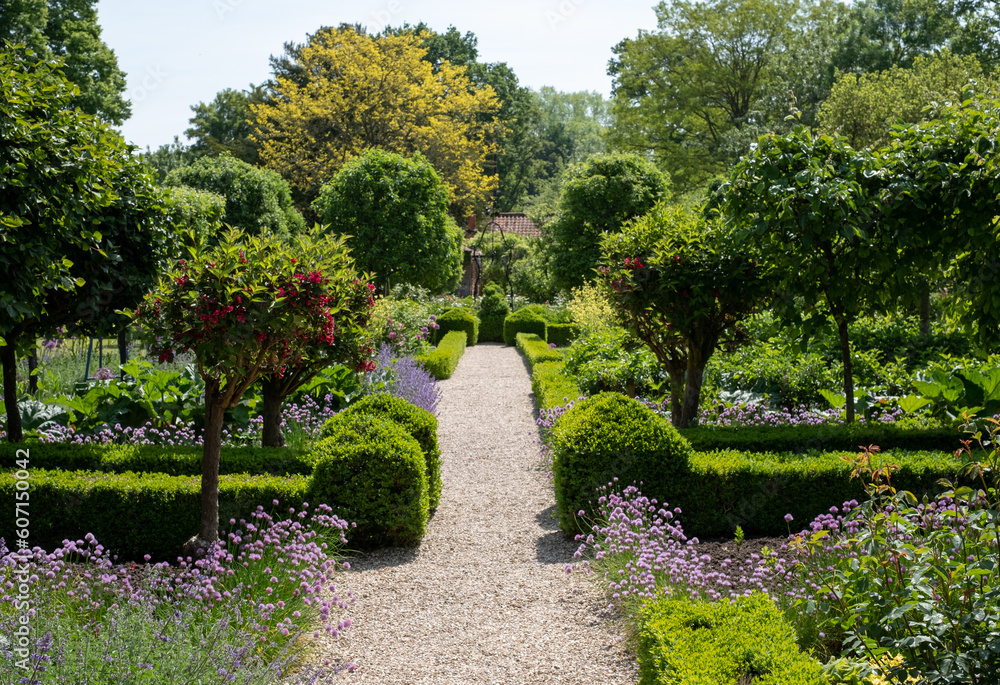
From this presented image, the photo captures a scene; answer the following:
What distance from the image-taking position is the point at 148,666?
264 cm

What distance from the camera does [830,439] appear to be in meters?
6.11

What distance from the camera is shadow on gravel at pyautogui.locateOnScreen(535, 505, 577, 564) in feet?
17.0

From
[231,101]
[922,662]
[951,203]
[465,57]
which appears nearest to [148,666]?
[922,662]

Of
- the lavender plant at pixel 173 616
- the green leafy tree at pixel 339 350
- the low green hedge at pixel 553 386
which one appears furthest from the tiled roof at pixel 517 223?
the lavender plant at pixel 173 616

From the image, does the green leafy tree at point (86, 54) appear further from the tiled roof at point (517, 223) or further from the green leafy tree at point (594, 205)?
the tiled roof at point (517, 223)

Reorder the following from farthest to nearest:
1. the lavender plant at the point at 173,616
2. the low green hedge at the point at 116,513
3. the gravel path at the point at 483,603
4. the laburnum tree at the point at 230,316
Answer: the low green hedge at the point at 116,513 < the laburnum tree at the point at 230,316 < the gravel path at the point at 483,603 < the lavender plant at the point at 173,616

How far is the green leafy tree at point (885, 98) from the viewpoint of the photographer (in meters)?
15.1

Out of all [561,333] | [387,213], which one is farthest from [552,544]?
[561,333]

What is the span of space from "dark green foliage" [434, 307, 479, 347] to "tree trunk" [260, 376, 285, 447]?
12398 millimetres

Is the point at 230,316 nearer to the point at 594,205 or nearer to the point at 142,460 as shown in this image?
the point at 142,460

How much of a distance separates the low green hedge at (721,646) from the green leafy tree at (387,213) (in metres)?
14.1

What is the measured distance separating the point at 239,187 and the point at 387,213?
Answer: 331 cm

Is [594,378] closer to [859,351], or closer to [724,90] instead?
[859,351]

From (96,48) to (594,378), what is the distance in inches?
905
